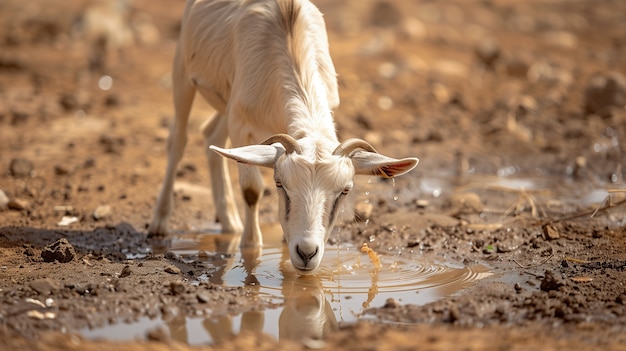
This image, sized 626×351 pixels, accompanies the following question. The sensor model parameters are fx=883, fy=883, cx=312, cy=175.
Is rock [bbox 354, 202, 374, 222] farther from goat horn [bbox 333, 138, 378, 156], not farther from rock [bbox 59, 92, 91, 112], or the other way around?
rock [bbox 59, 92, 91, 112]

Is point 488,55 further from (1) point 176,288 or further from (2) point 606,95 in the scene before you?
(1) point 176,288

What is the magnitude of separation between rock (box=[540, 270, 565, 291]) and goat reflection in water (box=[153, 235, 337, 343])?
4.68 ft

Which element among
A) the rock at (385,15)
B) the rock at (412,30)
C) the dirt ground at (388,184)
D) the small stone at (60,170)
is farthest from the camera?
the rock at (385,15)

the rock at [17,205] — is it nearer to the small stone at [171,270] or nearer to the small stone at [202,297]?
the small stone at [171,270]

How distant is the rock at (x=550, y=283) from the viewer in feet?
19.1

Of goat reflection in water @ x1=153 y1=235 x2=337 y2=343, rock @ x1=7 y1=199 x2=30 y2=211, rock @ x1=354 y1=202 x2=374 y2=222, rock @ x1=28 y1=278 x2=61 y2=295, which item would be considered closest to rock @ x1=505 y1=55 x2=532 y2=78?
rock @ x1=354 y1=202 x2=374 y2=222

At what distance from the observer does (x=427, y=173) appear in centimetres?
1003

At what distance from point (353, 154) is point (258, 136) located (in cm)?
115

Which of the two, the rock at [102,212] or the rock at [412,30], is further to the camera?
the rock at [412,30]

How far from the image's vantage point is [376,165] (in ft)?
19.4

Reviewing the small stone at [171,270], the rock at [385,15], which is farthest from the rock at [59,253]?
the rock at [385,15]

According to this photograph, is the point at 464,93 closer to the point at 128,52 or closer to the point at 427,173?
the point at 427,173

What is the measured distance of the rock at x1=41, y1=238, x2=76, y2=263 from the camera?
21.3 feet

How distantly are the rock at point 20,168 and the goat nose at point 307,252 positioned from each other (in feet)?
15.4
